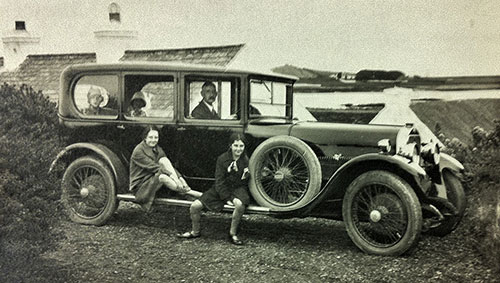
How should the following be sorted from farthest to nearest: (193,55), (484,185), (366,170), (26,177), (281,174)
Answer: (26,177)
(193,55)
(281,174)
(366,170)
(484,185)

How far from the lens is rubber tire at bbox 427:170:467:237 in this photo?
2.73 m

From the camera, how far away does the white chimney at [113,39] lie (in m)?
3.24

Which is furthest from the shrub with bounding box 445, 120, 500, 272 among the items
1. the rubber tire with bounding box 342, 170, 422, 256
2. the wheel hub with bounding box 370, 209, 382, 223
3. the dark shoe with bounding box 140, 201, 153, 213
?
the dark shoe with bounding box 140, 201, 153, 213

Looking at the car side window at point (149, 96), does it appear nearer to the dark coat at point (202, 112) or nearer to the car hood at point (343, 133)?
the dark coat at point (202, 112)

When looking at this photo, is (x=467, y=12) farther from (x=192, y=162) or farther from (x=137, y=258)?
(x=137, y=258)

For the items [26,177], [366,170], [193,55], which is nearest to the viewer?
[366,170]

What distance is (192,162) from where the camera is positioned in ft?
10.4

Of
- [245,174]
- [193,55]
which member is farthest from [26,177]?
[245,174]

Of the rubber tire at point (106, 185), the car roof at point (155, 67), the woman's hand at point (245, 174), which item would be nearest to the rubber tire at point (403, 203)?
the woman's hand at point (245, 174)

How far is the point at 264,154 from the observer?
2.99 metres

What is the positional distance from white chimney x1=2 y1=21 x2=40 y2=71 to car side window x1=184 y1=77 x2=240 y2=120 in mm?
1181

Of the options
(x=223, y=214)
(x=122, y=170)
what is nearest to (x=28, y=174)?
(x=122, y=170)

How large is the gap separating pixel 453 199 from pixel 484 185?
18 cm

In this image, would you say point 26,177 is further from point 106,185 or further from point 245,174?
point 245,174
